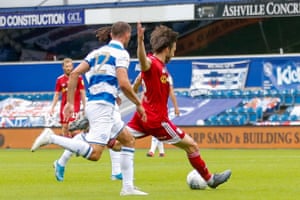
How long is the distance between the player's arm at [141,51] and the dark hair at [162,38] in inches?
14.1

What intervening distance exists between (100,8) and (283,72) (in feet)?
22.8

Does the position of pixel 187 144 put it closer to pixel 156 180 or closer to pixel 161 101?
pixel 161 101

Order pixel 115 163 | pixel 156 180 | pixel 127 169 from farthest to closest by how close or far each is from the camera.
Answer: pixel 115 163 → pixel 156 180 → pixel 127 169

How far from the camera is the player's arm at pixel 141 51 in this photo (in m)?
12.2

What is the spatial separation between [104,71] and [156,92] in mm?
987

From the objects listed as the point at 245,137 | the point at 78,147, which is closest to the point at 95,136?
the point at 78,147

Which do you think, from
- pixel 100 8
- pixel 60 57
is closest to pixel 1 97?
pixel 60 57

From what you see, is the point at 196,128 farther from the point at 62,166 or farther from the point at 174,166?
the point at 62,166

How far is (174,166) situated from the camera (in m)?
20.1

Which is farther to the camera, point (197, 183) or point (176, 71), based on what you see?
point (176, 71)

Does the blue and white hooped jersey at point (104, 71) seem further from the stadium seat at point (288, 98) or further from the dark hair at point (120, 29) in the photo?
the stadium seat at point (288, 98)

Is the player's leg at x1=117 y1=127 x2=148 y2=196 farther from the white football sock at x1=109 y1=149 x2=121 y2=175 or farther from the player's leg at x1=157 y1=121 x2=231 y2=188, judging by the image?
the white football sock at x1=109 y1=149 x2=121 y2=175

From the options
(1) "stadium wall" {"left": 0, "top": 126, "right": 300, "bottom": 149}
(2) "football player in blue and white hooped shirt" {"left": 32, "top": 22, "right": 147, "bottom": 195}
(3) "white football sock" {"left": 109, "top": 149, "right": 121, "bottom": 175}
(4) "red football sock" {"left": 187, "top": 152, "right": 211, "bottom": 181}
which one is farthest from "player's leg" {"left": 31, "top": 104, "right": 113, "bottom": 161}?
(1) "stadium wall" {"left": 0, "top": 126, "right": 300, "bottom": 149}

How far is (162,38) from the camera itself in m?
13.4
